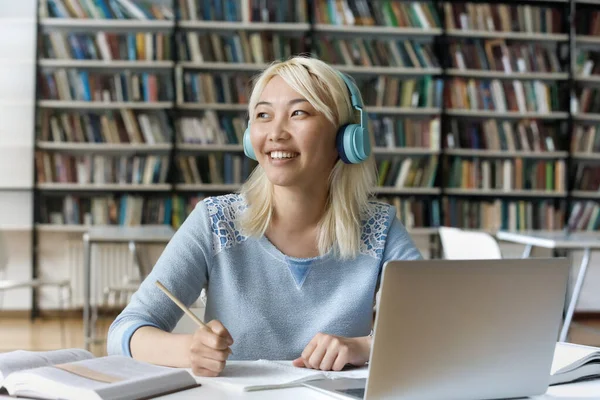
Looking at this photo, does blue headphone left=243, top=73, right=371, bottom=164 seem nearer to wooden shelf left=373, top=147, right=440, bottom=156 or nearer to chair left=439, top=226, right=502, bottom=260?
chair left=439, top=226, right=502, bottom=260

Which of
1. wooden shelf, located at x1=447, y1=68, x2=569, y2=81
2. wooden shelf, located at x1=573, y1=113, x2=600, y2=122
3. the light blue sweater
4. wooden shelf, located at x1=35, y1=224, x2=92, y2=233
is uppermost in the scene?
wooden shelf, located at x1=447, y1=68, x2=569, y2=81

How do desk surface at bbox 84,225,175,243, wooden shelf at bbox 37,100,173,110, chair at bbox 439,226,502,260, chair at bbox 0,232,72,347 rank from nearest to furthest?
1. chair at bbox 439,226,502,260
2. desk surface at bbox 84,225,175,243
3. chair at bbox 0,232,72,347
4. wooden shelf at bbox 37,100,173,110

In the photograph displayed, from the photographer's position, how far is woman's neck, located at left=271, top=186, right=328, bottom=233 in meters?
1.60

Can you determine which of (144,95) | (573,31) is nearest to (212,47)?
(144,95)

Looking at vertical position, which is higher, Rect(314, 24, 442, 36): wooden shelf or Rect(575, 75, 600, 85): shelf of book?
Rect(314, 24, 442, 36): wooden shelf

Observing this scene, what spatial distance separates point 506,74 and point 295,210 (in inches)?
177

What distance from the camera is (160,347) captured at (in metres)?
1.28

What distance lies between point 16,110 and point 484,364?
17.5 ft

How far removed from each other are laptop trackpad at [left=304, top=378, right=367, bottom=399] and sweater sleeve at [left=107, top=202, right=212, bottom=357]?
397mm

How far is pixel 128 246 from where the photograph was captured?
5801 millimetres

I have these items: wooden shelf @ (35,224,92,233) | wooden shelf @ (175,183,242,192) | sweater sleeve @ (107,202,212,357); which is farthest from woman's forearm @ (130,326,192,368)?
wooden shelf @ (35,224,92,233)

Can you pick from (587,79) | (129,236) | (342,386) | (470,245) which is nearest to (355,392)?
(342,386)

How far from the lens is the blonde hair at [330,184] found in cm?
155

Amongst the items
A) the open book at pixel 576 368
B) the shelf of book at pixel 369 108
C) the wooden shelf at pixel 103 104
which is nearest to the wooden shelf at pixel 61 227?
the wooden shelf at pixel 103 104
